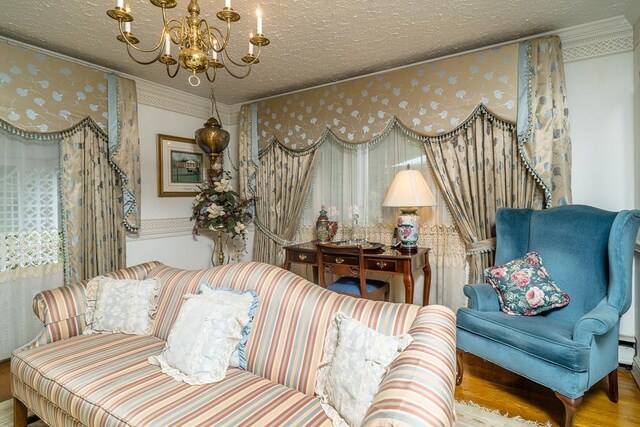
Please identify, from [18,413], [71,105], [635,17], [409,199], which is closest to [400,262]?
[409,199]

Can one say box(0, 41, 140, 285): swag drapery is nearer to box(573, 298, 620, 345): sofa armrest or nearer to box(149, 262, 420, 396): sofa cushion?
box(149, 262, 420, 396): sofa cushion

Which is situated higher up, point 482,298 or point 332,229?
point 332,229

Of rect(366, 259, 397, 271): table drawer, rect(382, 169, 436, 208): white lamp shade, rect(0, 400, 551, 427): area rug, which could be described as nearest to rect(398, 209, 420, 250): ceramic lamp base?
rect(382, 169, 436, 208): white lamp shade

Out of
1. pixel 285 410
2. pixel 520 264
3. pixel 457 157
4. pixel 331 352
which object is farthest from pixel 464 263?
pixel 285 410

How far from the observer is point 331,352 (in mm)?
1490

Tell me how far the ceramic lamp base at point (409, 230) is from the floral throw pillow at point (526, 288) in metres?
0.70

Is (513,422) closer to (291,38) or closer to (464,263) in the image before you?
(464,263)

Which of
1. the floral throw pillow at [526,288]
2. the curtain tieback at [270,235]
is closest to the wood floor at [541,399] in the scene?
the floral throw pillow at [526,288]

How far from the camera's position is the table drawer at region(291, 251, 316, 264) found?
3.24 meters

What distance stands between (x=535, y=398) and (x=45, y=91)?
164 inches

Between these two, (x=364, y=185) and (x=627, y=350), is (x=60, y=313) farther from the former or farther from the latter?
(x=627, y=350)

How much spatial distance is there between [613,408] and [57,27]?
4.35 metres

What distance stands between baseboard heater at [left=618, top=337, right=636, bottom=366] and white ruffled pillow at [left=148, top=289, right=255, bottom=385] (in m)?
2.67

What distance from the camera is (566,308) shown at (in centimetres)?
225
